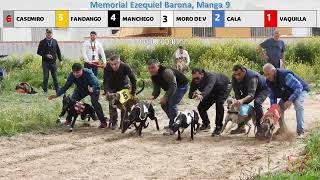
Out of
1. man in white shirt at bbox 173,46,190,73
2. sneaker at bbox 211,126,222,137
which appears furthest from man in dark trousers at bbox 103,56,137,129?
man in white shirt at bbox 173,46,190,73

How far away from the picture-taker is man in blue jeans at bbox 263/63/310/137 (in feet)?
37.9

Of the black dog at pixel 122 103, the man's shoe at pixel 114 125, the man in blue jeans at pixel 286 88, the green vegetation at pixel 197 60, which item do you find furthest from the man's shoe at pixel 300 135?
the green vegetation at pixel 197 60

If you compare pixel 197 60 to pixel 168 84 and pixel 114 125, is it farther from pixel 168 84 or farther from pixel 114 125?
pixel 168 84

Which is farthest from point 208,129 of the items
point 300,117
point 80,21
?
point 80,21

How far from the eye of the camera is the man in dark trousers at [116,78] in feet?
42.4

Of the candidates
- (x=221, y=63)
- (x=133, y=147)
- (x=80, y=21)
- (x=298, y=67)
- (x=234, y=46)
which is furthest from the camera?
(x=80, y=21)

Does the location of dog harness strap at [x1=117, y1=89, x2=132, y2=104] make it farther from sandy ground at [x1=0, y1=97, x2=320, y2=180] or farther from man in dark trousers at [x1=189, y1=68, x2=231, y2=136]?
man in dark trousers at [x1=189, y1=68, x2=231, y2=136]

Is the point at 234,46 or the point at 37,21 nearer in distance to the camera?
the point at 234,46

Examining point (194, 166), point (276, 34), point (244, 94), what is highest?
point (276, 34)

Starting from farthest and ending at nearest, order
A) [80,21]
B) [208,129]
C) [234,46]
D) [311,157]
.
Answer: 1. [80,21]
2. [234,46]
3. [208,129]
4. [311,157]

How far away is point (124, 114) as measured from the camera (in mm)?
12984

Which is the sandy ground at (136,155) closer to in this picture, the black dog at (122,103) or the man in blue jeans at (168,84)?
the black dog at (122,103)

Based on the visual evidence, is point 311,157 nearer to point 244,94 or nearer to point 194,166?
point 194,166

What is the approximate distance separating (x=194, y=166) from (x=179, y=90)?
3273mm
